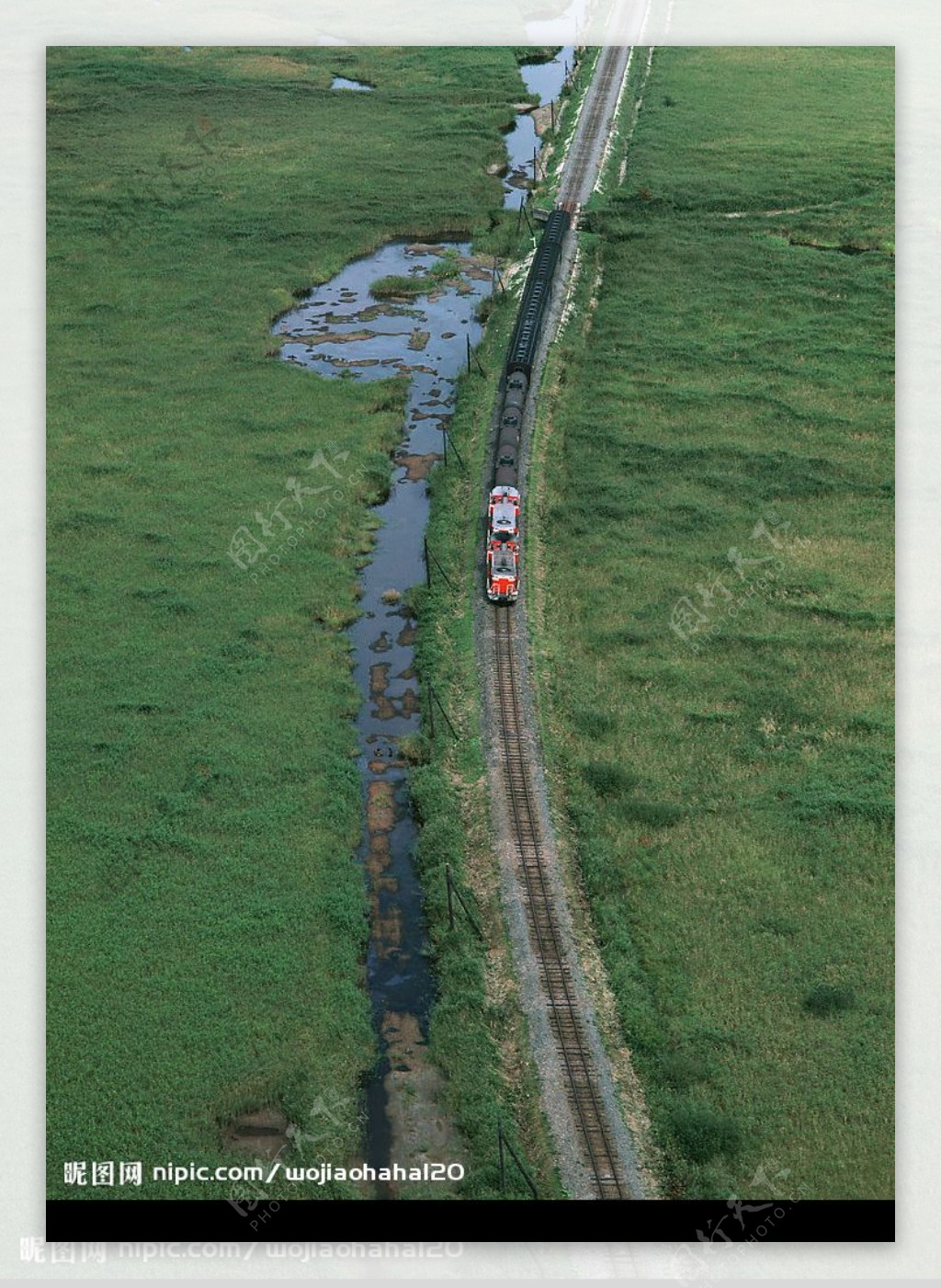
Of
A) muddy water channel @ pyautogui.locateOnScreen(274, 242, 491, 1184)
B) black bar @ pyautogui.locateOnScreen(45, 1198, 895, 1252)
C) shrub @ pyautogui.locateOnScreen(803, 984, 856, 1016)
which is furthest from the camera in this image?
shrub @ pyautogui.locateOnScreen(803, 984, 856, 1016)

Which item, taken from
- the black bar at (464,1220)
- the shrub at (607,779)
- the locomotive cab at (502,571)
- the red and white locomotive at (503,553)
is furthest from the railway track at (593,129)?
the black bar at (464,1220)

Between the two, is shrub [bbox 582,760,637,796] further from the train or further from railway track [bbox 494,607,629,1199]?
the train

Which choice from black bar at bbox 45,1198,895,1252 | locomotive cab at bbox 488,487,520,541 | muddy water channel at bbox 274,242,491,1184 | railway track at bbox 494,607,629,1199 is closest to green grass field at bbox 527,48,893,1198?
black bar at bbox 45,1198,895,1252

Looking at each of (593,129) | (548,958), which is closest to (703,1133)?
(548,958)

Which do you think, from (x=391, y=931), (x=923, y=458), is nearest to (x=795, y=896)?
→ (x=391, y=931)

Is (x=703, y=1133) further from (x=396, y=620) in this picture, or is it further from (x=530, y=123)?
(x=530, y=123)

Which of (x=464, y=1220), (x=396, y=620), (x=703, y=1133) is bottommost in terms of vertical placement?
(x=464, y=1220)
